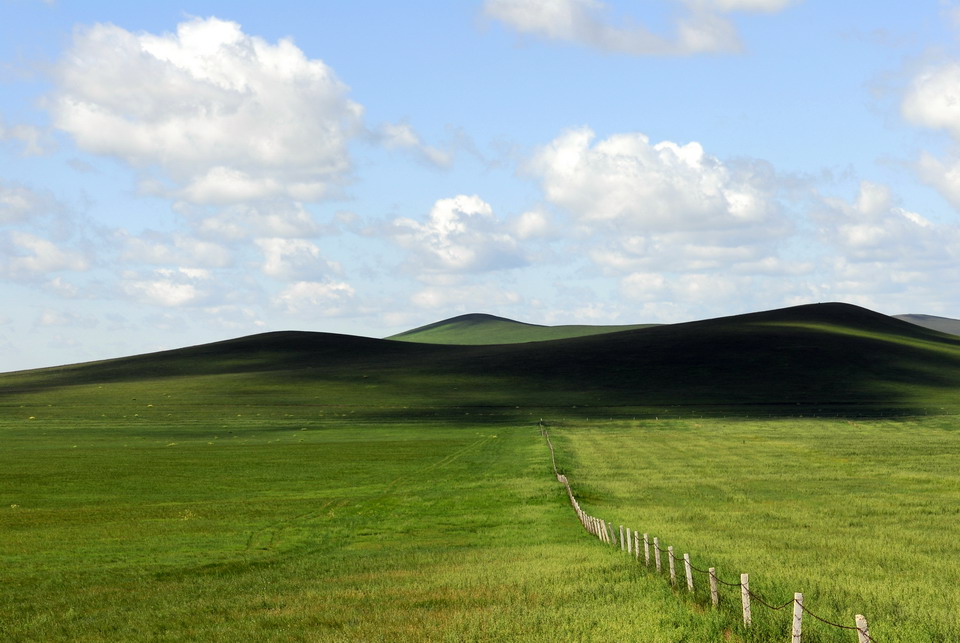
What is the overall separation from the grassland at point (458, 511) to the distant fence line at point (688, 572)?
0.50 meters

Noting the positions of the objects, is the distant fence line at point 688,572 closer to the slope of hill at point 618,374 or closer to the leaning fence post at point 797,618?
the leaning fence post at point 797,618

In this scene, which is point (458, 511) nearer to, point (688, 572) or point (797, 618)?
point (688, 572)

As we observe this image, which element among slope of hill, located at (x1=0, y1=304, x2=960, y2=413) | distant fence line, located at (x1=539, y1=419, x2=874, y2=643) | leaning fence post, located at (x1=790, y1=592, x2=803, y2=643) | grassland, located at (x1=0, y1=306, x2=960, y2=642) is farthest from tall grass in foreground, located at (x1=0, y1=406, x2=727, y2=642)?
slope of hill, located at (x1=0, y1=304, x2=960, y2=413)

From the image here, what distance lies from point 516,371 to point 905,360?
61.0 meters

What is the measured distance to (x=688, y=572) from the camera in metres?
20.4

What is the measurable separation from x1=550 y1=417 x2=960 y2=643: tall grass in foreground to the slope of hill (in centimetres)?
3756

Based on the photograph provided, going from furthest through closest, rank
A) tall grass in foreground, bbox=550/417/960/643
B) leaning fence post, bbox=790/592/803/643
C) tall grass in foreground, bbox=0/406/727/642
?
tall grass in foreground, bbox=0/406/727/642 < tall grass in foreground, bbox=550/417/960/643 < leaning fence post, bbox=790/592/803/643

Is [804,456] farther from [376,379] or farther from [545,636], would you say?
[376,379]

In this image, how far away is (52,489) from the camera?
53406 mm

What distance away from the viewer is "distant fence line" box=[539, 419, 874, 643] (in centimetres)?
1471

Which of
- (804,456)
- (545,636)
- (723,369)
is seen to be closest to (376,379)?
(723,369)

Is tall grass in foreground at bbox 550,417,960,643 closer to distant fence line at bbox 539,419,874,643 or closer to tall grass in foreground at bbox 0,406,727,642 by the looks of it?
distant fence line at bbox 539,419,874,643

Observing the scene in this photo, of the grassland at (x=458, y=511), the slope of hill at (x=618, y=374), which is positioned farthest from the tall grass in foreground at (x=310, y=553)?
the slope of hill at (x=618, y=374)

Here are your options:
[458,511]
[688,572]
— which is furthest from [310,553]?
[688,572]
